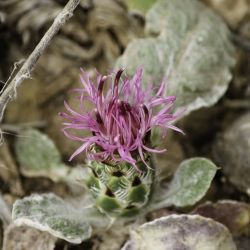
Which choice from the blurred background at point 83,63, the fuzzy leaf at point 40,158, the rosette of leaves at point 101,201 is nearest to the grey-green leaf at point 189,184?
the rosette of leaves at point 101,201

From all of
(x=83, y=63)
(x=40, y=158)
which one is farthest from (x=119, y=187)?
(x=83, y=63)

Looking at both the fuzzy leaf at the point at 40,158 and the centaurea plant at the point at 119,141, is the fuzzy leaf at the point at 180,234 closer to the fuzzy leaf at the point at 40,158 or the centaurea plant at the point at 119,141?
the centaurea plant at the point at 119,141

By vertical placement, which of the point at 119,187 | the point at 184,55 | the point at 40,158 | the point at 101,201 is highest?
the point at 184,55

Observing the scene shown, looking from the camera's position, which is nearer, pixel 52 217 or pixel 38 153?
pixel 52 217

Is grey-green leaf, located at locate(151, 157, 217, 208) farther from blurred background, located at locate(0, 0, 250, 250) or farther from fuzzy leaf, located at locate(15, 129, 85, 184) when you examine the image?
fuzzy leaf, located at locate(15, 129, 85, 184)

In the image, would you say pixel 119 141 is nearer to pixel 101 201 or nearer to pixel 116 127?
pixel 116 127

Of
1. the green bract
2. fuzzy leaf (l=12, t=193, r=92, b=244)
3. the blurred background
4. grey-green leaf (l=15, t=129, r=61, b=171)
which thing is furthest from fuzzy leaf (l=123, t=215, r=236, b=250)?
grey-green leaf (l=15, t=129, r=61, b=171)
